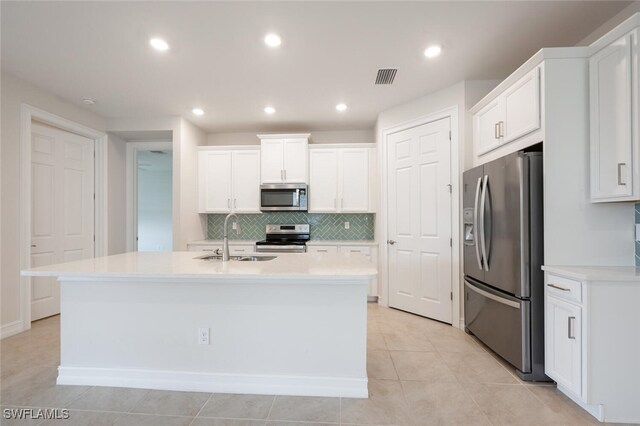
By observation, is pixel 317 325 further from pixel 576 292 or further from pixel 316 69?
pixel 316 69

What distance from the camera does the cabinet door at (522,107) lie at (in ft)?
6.85

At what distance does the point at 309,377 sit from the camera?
194 cm

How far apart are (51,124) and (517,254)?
16.5ft

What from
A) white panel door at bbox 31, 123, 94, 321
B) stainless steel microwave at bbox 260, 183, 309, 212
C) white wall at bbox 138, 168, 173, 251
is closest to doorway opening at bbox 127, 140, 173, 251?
white wall at bbox 138, 168, 173, 251

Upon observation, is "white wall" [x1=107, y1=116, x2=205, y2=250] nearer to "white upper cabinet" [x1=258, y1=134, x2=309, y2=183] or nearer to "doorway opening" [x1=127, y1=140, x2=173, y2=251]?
"white upper cabinet" [x1=258, y1=134, x2=309, y2=183]

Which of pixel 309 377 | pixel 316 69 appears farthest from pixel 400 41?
pixel 309 377

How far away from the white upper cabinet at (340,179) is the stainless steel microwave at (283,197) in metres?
0.19

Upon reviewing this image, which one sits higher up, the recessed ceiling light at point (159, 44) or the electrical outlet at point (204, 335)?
the recessed ceiling light at point (159, 44)

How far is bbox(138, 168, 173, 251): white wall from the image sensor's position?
711 centimetres

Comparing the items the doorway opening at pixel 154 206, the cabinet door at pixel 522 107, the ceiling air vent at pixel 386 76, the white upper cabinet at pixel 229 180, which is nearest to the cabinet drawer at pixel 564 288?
the cabinet door at pixel 522 107

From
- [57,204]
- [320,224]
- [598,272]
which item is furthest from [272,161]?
[598,272]

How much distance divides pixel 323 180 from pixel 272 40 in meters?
2.29

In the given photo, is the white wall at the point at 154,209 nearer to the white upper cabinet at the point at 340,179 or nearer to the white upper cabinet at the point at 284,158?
the white upper cabinet at the point at 284,158

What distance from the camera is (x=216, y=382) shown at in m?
1.98
